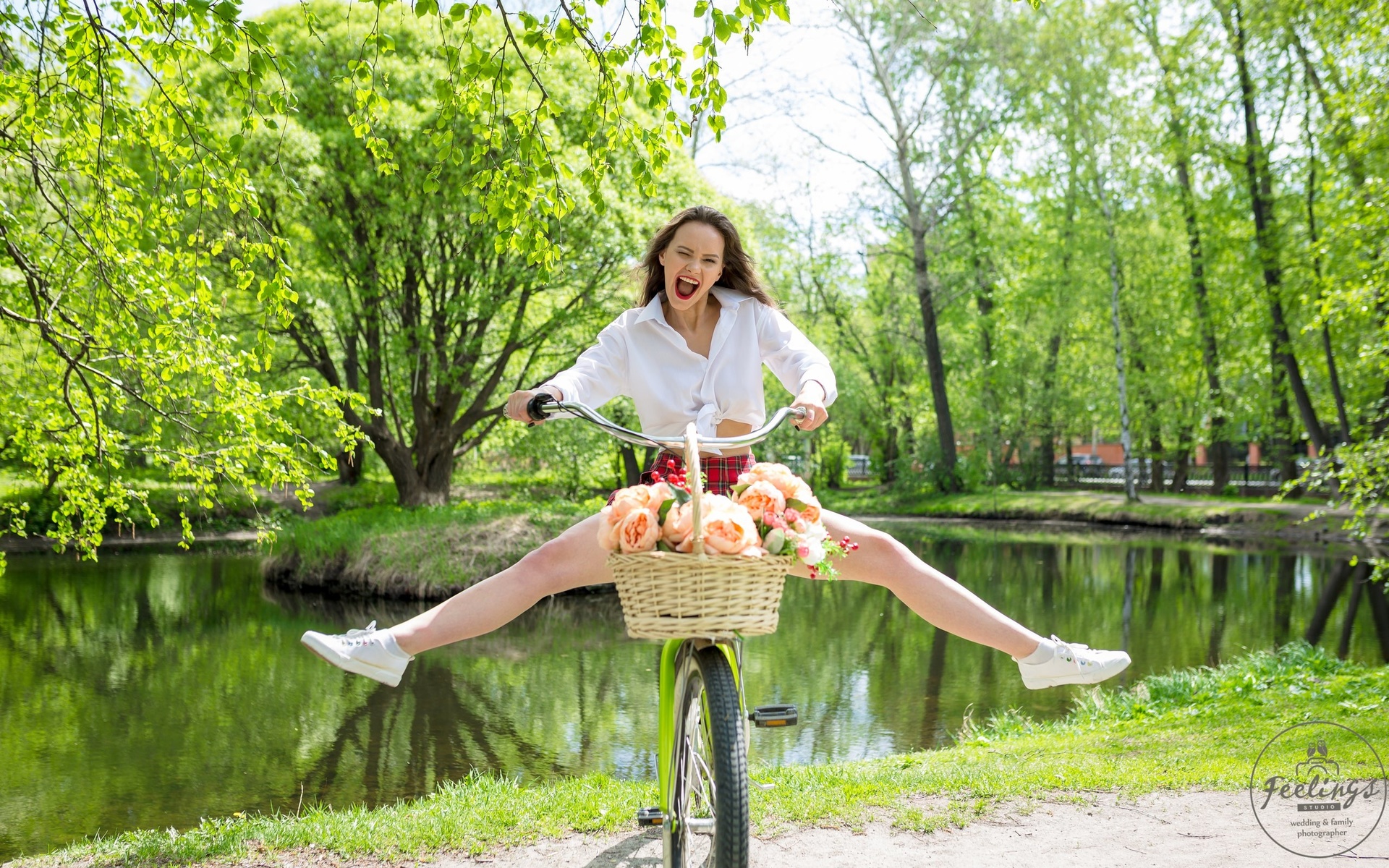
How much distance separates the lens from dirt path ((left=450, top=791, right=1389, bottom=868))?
3.75 meters

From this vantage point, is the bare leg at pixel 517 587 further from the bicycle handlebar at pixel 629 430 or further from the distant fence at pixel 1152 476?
the distant fence at pixel 1152 476

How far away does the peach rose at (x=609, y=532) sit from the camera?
2.62 metres

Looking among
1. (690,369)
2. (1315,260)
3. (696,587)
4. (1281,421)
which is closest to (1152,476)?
(1281,421)

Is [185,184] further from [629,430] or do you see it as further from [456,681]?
[456,681]

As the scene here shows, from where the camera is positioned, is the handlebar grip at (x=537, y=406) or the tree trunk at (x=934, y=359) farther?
the tree trunk at (x=934, y=359)

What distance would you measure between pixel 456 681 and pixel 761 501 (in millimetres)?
7603

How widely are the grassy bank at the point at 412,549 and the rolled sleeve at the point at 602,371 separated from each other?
10.5 m

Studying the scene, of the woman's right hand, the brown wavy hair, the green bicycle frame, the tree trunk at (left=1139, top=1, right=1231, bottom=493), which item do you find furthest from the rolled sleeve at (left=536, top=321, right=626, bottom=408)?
the tree trunk at (left=1139, top=1, right=1231, bottom=493)

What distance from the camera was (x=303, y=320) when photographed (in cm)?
1694

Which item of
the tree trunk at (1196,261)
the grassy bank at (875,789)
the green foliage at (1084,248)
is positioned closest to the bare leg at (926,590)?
the grassy bank at (875,789)

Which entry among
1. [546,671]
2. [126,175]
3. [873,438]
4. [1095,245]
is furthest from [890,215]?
[126,175]

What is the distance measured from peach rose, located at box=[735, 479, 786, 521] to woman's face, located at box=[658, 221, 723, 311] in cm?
98

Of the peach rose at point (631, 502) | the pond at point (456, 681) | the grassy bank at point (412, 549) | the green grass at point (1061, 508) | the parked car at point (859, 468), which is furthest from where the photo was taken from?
the parked car at point (859, 468)

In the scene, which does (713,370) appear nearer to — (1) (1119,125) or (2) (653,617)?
(2) (653,617)
